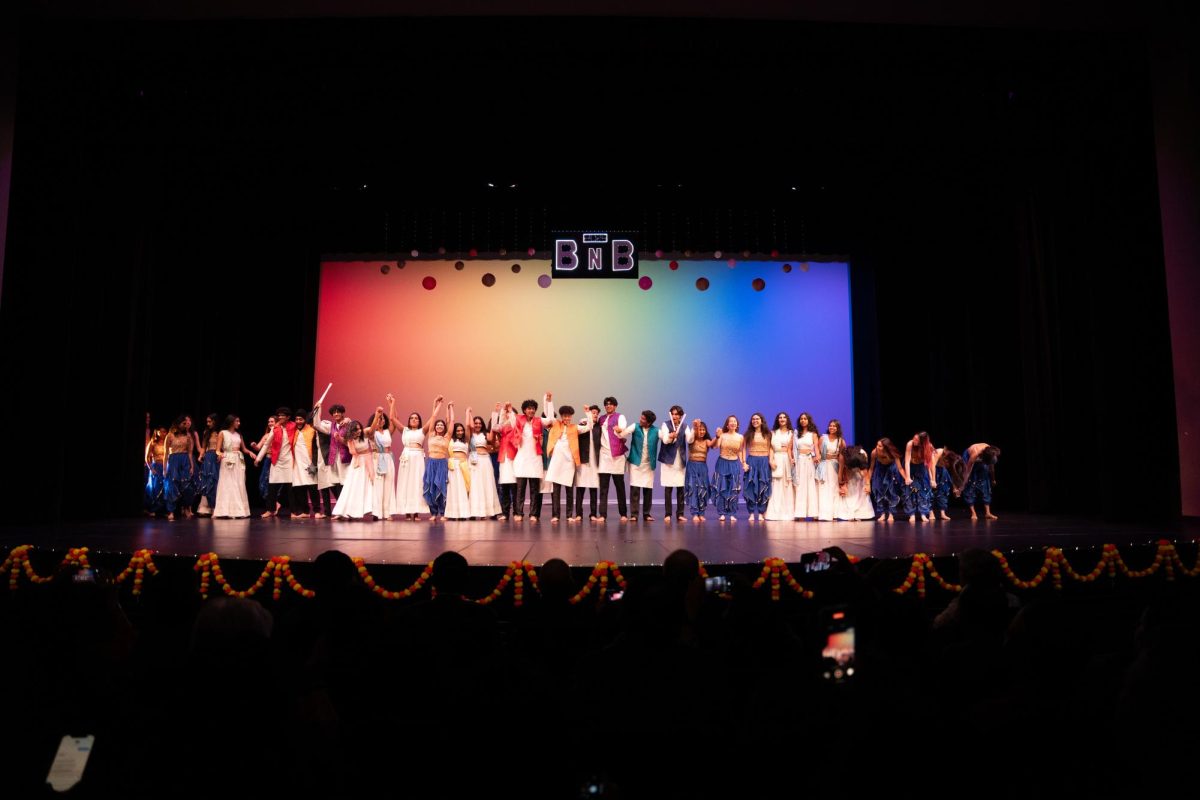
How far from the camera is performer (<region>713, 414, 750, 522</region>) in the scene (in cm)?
941

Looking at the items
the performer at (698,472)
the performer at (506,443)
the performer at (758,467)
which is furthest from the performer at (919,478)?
the performer at (506,443)

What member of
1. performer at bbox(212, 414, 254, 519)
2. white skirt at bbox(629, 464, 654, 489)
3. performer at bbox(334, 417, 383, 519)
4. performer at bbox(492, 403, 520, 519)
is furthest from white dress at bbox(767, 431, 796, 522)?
performer at bbox(212, 414, 254, 519)

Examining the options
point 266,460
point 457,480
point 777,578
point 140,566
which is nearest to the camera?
point 777,578

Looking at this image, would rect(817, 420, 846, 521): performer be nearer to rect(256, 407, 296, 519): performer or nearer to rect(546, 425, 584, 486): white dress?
rect(546, 425, 584, 486): white dress

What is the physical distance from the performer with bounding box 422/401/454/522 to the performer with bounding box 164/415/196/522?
9.80ft

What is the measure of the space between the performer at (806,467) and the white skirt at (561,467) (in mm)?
2702

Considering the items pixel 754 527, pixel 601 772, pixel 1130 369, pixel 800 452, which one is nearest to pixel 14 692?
pixel 601 772

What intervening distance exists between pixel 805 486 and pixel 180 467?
24.8ft

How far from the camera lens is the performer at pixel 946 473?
9469 mm

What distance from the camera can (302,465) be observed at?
30.8ft

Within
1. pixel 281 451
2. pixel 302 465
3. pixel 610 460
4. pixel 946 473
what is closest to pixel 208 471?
pixel 281 451

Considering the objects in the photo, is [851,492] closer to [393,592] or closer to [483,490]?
[483,490]

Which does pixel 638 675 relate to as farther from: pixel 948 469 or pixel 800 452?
pixel 948 469

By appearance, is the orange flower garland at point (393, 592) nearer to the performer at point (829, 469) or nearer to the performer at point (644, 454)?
the performer at point (644, 454)
